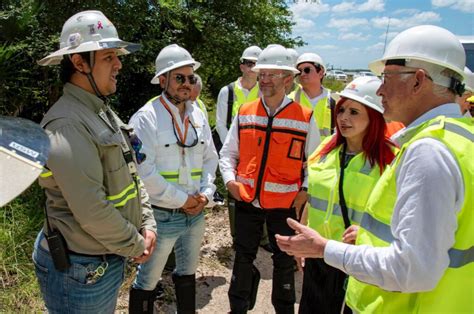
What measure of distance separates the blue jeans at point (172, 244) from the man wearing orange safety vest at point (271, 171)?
434mm

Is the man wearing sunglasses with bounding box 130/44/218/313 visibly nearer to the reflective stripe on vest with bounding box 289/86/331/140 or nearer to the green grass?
the green grass

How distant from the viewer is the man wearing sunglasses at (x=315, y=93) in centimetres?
444

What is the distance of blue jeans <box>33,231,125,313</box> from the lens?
1890 millimetres

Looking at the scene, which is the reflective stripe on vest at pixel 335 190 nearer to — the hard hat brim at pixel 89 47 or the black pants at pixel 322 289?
the black pants at pixel 322 289

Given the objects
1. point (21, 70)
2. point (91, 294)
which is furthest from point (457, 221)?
point (21, 70)

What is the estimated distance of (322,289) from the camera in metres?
2.50

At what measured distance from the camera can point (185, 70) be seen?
3062mm

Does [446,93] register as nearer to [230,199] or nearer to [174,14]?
[230,199]

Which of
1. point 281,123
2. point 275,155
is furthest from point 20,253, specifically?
point 281,123

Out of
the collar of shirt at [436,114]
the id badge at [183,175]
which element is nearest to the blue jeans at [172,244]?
the id badge at [183,175]

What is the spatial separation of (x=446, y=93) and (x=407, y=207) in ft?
1.56

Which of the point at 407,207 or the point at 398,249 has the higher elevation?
the point at 407,207

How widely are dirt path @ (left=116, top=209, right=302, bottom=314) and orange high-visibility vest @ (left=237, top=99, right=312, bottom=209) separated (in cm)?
123

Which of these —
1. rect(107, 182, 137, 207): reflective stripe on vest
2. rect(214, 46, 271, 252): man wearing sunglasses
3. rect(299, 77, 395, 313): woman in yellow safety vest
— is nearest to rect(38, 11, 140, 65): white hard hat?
rect(107, 182, 137, 207): reflective stripe on vest
